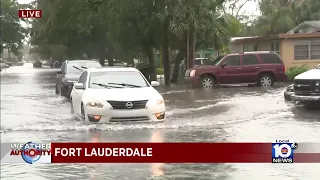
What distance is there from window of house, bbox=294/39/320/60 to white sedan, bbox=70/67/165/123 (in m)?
4.11

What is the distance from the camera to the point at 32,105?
17.7 m

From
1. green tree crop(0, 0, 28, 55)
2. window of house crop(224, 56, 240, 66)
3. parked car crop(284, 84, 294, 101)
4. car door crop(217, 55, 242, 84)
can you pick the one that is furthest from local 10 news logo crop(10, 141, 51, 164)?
car door crop(217, 55, 242, 84)

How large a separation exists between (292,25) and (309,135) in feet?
6.87

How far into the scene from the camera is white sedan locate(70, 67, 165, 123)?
34.4ft

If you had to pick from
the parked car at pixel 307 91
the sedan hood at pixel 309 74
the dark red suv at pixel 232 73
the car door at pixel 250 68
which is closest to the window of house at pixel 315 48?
the sedan hood at pixel 309 74

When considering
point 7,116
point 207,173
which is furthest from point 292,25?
point 7,116

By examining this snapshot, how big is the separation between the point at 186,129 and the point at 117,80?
7.39 feet

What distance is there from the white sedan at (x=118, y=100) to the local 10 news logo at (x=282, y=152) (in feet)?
20.9

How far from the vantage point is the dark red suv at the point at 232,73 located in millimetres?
20453

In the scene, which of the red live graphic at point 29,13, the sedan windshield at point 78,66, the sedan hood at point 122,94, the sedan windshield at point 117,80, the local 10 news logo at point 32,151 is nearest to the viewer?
the local 10 news logo at point 32,151

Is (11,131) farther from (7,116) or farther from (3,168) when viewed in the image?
(3,168)

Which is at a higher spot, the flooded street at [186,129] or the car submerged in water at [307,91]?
the car submerged in water at [307,91]

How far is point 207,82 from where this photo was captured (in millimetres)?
23312

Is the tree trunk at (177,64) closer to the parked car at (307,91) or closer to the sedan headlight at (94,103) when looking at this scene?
the parked car at (307,91)
